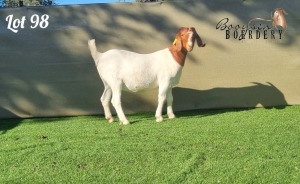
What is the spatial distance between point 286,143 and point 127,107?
344 cm

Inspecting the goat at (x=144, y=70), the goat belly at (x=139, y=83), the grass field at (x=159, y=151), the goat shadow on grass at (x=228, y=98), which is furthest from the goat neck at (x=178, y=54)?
the goat shadow on grass at (x=228, y=98)

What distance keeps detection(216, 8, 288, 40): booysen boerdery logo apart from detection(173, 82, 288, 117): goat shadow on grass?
32.4 inches

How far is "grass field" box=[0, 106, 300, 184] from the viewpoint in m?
4.29

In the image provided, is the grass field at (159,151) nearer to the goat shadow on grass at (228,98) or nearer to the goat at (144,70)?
the goat at (144,70)

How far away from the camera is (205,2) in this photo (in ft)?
25.6

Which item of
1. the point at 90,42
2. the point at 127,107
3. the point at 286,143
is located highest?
the point at 90,42

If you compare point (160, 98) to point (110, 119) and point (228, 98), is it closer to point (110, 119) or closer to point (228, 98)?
point (110, 119)

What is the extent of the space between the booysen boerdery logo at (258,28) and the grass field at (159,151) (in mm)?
1568

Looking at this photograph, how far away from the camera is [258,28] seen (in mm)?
7793

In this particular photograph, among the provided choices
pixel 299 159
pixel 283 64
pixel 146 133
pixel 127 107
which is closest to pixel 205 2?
pixel 283 64

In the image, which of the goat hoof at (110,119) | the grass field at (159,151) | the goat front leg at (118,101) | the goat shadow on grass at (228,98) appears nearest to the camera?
the grass field at (159,151)

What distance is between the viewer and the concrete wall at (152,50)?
25.6 feet

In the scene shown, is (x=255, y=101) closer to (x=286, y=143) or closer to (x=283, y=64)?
(x=283, y=64)

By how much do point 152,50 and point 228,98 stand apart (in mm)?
1552
